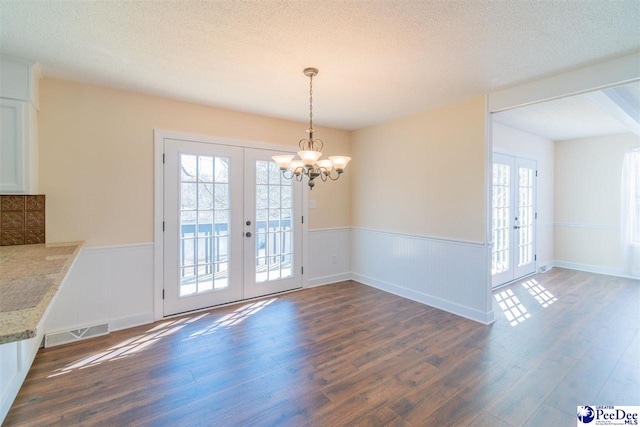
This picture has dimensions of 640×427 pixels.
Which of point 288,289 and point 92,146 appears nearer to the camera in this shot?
point 92,146

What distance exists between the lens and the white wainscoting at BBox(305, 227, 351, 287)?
4660 mm

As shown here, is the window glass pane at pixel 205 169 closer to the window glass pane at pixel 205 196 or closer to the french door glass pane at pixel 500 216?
the window glass pane at pixel 205 196

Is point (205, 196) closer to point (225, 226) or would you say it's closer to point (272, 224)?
point (225, 226)

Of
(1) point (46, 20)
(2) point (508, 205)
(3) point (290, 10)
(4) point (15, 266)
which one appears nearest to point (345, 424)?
(4) point (15, 266)

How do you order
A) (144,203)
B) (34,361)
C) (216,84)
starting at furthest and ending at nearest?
(144,203)
(216,84)
(34,361)

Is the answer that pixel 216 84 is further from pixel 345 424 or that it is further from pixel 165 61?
pixel 345 424

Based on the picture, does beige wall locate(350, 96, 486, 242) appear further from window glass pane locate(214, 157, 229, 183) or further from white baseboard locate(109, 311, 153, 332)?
white baseboard locate(109, 311, 153, 332)

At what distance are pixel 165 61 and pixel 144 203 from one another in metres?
1.57

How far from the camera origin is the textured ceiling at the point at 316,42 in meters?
1.83

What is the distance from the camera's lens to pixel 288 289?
4.39 metres

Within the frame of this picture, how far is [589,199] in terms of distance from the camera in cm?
561

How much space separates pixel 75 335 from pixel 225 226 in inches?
72.2

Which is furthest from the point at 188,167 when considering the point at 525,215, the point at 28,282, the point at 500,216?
the point at 525,215

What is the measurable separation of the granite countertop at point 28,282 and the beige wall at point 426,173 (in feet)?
12.2
